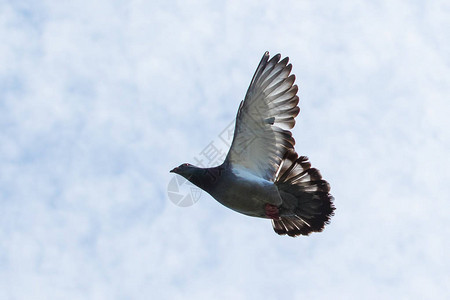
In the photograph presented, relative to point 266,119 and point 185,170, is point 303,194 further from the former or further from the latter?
point 185,170

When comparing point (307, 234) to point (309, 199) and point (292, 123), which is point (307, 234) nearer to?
point (309, 199)

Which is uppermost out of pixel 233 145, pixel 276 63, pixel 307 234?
pixel 276 63

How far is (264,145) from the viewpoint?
14.0m

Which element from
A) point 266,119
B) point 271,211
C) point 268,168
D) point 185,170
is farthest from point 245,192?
point 266,119

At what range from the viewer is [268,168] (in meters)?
14.2

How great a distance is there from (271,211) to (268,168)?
2.78 feet

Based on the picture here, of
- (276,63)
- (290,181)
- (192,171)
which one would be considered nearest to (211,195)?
(192,171)

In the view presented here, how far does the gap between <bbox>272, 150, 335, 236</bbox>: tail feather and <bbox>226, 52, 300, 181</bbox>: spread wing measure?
0.23 metres

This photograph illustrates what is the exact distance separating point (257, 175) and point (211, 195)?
997 mm

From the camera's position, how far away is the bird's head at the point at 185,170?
1394 cm

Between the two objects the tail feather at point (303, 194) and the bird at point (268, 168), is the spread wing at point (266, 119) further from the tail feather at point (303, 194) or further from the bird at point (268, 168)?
the tail feather at point (303, 194)

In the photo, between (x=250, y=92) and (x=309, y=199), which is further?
(x=309, y=199)

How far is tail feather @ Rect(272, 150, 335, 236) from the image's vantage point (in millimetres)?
14070

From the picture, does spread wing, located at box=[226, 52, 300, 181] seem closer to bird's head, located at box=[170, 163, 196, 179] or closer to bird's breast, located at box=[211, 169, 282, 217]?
bird's breast, located at box=[211, 169, 282, 217]
